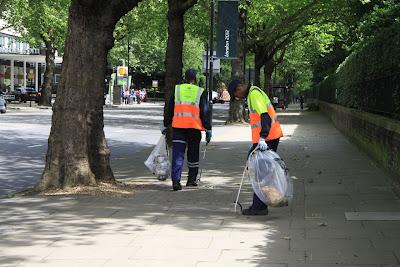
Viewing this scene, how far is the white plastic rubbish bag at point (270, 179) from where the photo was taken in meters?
7.35

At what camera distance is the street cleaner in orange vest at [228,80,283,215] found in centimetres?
751

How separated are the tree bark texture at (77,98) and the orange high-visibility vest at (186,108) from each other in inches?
49.8

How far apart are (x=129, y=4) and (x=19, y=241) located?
15.6ft

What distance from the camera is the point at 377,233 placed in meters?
6.47

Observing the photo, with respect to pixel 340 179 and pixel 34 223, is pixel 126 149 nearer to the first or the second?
pixel 340 179

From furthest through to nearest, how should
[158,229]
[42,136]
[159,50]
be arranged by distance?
1. [159,50]
2. [42,136]
3. [158,229]

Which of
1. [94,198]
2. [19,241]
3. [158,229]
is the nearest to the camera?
[19,241]

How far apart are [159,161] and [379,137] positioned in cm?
448

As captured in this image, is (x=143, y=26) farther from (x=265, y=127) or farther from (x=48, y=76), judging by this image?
(x=265, y=127)

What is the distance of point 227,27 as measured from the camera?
21812 millimetres

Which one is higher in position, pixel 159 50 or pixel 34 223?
pixel 159 50

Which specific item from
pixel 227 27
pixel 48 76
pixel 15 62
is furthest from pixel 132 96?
pixel 227 27

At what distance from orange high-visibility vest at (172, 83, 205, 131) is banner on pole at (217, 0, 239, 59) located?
38.1 ft

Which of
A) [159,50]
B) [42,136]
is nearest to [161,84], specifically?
[159,50]
